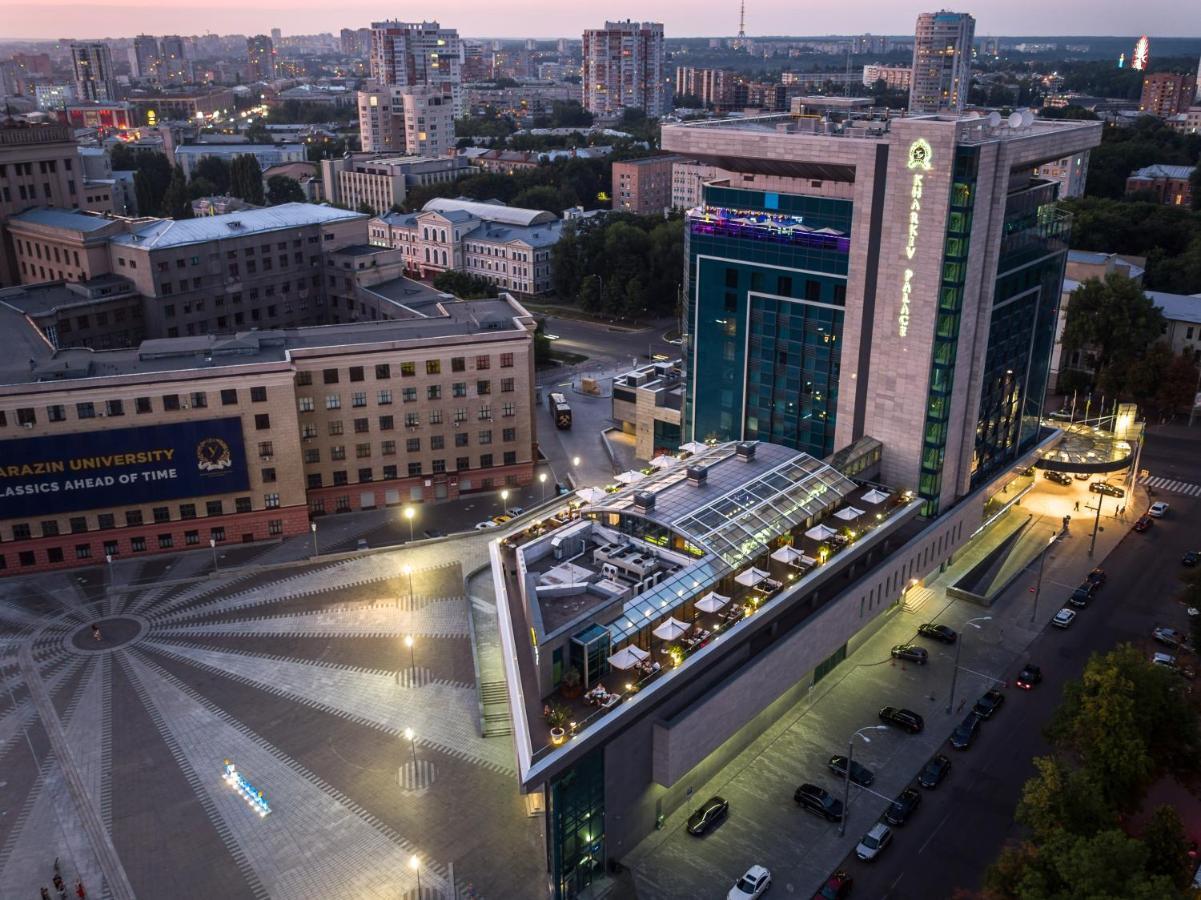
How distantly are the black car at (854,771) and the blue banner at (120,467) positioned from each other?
55.2 m

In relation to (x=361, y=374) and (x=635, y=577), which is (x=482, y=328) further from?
(x=635, y=577)

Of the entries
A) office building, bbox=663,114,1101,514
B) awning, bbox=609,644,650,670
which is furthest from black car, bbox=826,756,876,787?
office building, bbox=663,114,1101,514

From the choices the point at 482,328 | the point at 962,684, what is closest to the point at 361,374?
the point at 482,328

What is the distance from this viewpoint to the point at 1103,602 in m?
78.6

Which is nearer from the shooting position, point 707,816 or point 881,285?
point 707,816

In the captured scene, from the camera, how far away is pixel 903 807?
2170 inches

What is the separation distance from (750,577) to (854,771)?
1328 cm

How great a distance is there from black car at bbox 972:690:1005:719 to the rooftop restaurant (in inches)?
528

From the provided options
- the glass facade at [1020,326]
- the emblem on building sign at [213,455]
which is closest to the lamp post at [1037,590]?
the glass facade at [1020,326]

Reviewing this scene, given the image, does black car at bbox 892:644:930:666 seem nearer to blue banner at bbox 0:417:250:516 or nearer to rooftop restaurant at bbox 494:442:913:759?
rooftop restaurant at bbox 494:442:913:759

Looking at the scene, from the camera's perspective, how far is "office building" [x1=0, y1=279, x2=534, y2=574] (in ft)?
258

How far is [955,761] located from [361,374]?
59.8 m

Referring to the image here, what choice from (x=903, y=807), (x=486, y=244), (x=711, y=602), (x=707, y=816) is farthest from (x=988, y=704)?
(x=486, y=244)

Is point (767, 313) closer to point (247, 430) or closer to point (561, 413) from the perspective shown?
point (561, 413)
